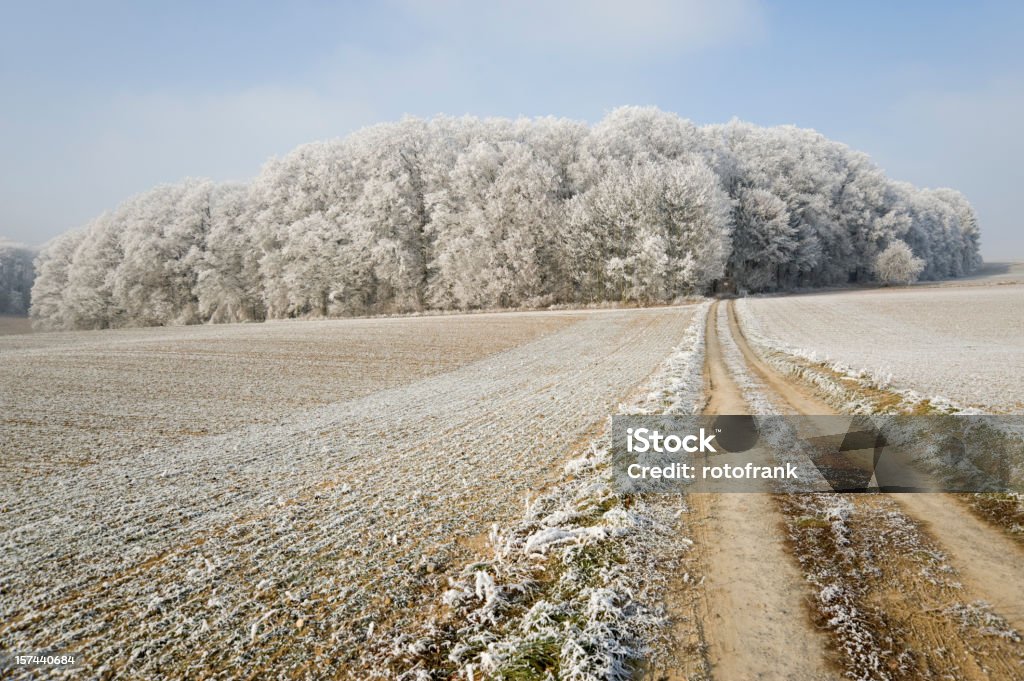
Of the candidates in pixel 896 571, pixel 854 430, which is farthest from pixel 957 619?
pixel 854 430

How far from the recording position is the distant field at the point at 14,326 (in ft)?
239

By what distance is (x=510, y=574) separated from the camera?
14.1 feet

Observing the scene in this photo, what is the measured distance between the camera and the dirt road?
117 inches

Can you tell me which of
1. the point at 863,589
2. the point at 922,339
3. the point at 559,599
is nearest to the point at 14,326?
the point at 559,599

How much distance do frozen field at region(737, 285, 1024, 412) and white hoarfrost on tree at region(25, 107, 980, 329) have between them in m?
16.3

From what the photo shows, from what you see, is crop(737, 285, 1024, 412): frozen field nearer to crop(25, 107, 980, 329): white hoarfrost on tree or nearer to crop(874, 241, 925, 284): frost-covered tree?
crop(25, 107, 980, 329): white hoarfrost on tree

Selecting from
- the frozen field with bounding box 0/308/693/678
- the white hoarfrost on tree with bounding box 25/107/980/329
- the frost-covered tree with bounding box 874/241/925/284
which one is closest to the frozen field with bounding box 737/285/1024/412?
the frozen field with bounding box 0/308/693/678

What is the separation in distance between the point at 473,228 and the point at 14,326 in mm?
79960

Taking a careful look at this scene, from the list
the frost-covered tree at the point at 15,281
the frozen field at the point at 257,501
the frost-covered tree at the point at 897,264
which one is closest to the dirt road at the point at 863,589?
the frozen field at the point at 257,501

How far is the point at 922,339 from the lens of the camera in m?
23.2

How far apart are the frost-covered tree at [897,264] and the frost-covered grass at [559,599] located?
8510 centimetres

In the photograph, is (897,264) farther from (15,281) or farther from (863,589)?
(15,281)

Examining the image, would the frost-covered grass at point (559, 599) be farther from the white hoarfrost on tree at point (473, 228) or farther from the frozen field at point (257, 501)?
the white hoarfrost on tree at point (473, 228)

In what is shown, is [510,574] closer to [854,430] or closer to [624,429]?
[624,429]
